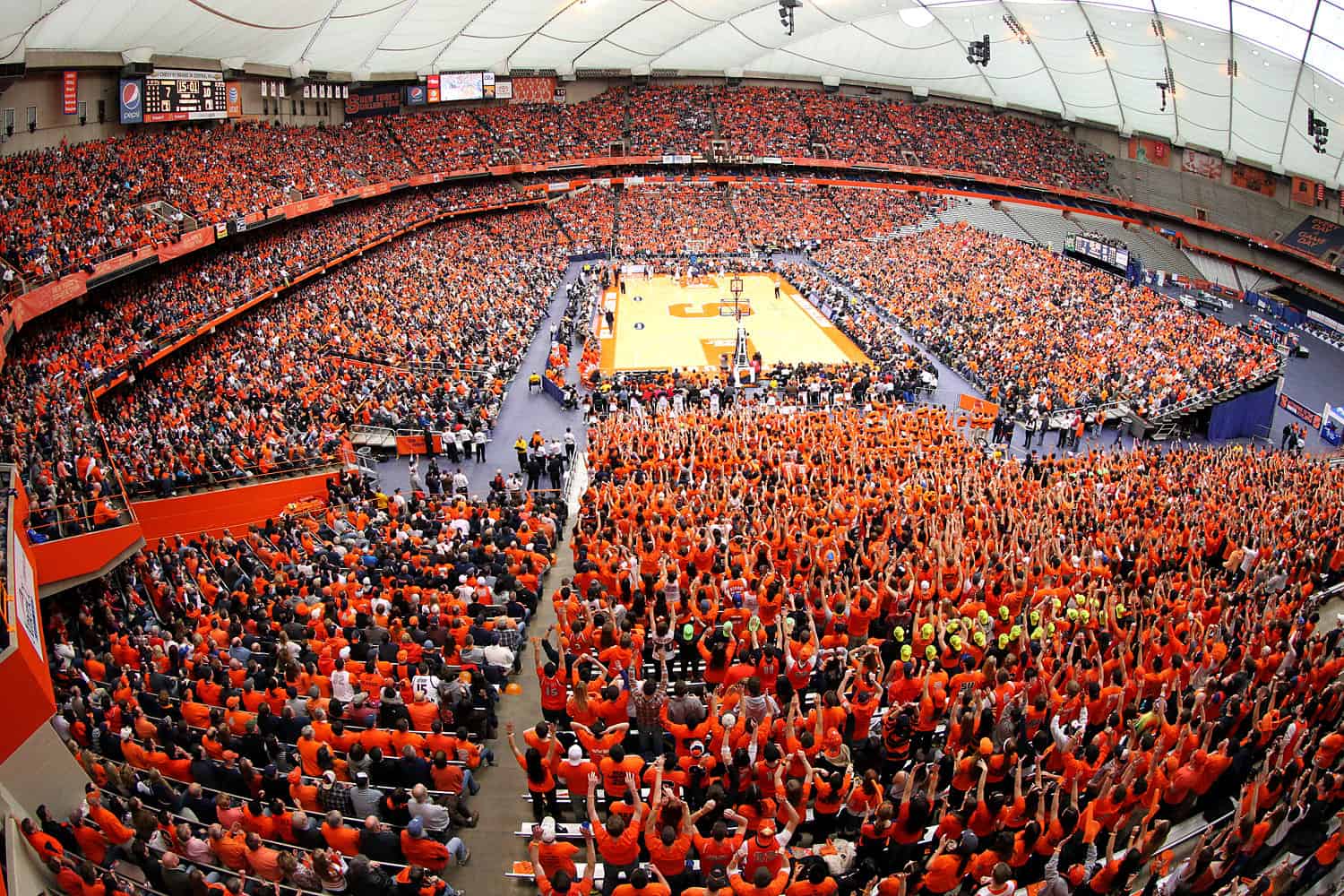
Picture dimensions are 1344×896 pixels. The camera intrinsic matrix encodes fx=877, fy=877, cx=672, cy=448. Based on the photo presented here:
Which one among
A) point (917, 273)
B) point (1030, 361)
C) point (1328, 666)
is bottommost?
point (1328, 666)

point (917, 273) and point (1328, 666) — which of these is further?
point (917, 273)

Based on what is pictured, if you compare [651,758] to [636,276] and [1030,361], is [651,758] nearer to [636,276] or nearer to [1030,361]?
[1030,361]

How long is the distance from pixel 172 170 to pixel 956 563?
109 feet

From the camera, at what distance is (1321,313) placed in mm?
45906

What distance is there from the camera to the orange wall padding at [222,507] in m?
19.2

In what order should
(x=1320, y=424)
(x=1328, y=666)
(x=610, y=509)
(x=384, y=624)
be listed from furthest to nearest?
1. (x=1320, y=424)
2. (x=610, y=509)
3. (x=384, y=624)
4. (x=1328, y=666)

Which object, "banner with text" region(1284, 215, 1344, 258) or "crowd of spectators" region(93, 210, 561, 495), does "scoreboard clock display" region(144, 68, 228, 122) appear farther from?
"banner with text" region(1284, 215, 1344, 258)

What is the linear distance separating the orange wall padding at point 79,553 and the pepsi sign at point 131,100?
956 inches

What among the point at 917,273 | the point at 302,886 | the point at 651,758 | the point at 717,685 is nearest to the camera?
the point at 302,886

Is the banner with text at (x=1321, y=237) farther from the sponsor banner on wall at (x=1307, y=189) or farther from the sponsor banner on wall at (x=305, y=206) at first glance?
the sponsor banner on wall at (x=305, y=206)

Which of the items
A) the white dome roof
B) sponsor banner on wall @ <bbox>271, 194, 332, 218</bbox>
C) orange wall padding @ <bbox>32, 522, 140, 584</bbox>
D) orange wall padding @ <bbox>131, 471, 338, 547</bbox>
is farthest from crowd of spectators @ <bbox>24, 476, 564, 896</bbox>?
sponsor banner on wall @ <bbox>271, 194, 332, 218</bbox>

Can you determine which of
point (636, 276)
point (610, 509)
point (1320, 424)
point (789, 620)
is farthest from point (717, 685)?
point (636, 276)

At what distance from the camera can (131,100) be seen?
32875 mm

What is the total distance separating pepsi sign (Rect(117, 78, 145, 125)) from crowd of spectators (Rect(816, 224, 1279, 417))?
103ft
